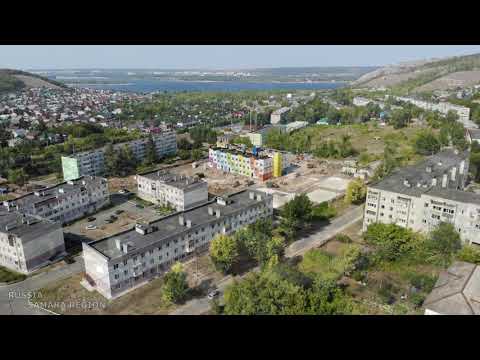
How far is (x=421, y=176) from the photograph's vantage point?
14.9 meters

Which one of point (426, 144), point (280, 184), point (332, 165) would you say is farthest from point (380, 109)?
point (280, 184)

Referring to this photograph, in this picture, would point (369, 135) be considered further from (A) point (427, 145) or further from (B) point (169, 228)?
(B) point (169, 228)

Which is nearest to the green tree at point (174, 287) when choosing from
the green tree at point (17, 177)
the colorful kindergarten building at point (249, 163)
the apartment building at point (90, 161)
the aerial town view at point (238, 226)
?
the aerial town view at point (238, 226)

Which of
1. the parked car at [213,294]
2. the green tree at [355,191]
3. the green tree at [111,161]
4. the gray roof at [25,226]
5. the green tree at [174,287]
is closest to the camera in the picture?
the green tree at [174,287]

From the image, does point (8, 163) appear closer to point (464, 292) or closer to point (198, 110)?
point (464, 292)

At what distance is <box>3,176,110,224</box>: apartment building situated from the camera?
14582mm

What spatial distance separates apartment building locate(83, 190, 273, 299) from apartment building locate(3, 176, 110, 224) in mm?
4741

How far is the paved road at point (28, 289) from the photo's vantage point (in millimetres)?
10102

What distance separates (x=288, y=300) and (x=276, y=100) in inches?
2032

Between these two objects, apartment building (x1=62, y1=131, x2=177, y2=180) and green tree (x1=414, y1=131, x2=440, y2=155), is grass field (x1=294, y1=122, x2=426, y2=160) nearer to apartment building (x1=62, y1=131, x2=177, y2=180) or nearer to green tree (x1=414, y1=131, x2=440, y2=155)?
green tree (x1=414, y1=131, x2=440, y2=155)

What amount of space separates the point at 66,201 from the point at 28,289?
510 cm

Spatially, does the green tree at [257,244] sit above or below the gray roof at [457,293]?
below

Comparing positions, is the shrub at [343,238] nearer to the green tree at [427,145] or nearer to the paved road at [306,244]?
the paved road at [306,244]

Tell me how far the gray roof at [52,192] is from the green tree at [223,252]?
7.83 m
